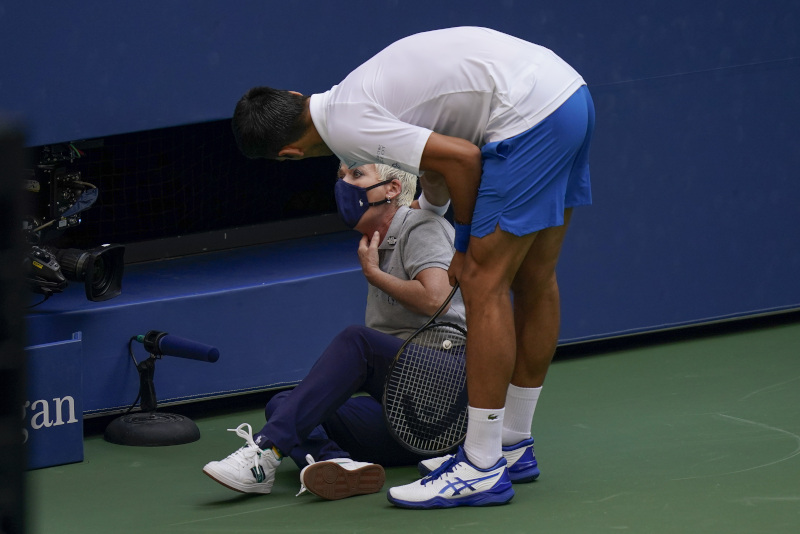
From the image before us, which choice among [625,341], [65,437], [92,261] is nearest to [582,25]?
[625,341]

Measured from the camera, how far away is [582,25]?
162 inches

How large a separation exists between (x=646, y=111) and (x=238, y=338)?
1.73 metres

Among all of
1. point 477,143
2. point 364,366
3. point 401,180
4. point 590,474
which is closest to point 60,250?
point 401,180

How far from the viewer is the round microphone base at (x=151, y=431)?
3389 millimetres

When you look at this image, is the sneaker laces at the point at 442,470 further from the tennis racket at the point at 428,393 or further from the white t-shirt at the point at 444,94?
the white t-shirt at the point at 444,94

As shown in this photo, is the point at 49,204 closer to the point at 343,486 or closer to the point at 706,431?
the point at 343,486

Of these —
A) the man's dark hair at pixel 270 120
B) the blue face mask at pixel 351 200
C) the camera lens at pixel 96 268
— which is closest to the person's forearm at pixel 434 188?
the blue face mask at pixel 351 200

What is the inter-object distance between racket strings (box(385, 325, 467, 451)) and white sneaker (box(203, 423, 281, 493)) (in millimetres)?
314

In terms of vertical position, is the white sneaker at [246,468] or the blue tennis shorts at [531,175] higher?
the blue tennis shorts at [531,175]

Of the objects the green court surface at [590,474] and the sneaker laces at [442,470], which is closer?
the green court surface at [590,474]

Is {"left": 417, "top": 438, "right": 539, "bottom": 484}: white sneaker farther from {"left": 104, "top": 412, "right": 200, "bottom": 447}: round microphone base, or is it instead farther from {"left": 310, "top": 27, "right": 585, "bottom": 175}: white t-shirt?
{"left": 104, "top": 412, "right": 200, "bottom": 447}: round microphone base

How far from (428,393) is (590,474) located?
468 mm

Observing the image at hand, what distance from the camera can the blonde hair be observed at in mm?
3102

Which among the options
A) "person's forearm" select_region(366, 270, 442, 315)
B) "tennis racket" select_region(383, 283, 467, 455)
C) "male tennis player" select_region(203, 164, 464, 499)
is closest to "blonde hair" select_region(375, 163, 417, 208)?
"male tennis player" select_region(203, 164, 464, 499)
